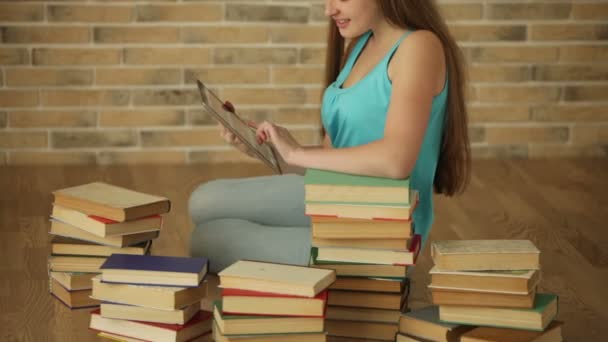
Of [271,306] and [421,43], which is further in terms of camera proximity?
[421,43]

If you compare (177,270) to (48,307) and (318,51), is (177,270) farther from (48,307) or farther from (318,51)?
(318,51)

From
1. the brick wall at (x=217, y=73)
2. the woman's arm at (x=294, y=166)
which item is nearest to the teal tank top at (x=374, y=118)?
the woman's arm at (x=294, y=166)

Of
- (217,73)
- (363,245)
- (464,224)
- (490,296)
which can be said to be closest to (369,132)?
(363,245)

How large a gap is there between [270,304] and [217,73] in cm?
214

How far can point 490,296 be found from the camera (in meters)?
2.24

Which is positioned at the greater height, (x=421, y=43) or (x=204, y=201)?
(x=421, y=43)

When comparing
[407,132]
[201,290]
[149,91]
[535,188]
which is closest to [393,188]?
[407,132]

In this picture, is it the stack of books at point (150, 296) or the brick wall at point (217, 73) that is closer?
the stack of books at point (150, 296)

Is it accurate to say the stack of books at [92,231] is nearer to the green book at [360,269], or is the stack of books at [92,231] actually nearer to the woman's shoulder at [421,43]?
the green book at [360,269]

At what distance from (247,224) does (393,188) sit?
2.47 feet

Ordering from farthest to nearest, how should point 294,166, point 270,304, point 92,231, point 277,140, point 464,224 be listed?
point 464,224
point 294,166
point 92,231
point 277,140
point 270,304

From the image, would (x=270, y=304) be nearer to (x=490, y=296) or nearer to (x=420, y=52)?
(x=490, y=296)

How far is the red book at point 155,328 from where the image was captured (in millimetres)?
2363

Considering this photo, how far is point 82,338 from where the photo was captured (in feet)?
8.23
